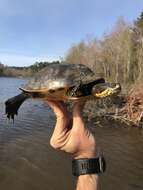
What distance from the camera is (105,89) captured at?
2.19 m

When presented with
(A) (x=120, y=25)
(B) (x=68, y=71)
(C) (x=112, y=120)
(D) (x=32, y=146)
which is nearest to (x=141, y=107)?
(C) (x=112, y=120)

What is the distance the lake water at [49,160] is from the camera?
28.7 feet

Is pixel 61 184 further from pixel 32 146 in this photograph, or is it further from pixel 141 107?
pixel 141 107

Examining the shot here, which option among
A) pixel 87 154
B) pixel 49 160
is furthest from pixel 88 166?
pixel 49 160

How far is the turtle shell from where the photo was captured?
222 cm

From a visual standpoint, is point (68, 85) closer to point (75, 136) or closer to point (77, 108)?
point (77, 108)

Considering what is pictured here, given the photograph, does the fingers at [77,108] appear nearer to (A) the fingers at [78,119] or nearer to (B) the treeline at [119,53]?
(A) the fingers at [78,119]

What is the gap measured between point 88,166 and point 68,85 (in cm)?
61

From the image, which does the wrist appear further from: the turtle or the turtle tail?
the turtle tail

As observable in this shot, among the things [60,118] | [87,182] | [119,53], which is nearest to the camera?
[87,182]

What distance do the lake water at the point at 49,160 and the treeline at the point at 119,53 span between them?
1744 cm

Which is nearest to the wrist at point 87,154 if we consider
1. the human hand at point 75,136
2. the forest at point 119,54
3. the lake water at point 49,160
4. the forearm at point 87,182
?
the human hand at point 75,136

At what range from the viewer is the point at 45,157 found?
1079 cm

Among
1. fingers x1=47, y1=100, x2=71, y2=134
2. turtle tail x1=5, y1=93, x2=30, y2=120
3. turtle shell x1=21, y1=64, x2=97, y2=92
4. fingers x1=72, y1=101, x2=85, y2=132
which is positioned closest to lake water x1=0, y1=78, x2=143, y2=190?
turtle tail x1=5, y1=93, x2=30, y2=120
